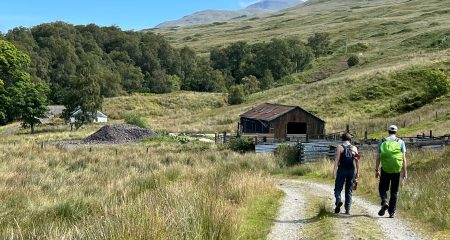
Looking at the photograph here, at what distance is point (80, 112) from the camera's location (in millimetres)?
71188

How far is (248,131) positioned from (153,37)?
328 ft

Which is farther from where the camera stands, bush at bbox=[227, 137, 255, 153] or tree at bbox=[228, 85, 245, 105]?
tree at bbox=[228, 85, 245, 105]

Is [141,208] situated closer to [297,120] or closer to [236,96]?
[297,120]

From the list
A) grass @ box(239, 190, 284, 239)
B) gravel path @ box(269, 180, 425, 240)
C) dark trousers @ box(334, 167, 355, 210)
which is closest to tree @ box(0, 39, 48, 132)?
grass @ box(239, 190, 284, 239)

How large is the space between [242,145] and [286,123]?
14327mm

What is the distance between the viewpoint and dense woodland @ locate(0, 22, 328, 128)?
383 feet

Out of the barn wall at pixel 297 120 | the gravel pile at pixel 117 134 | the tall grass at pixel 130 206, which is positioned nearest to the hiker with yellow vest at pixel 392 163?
the tall grass at pixel 130 206

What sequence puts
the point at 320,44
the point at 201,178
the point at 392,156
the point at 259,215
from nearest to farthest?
the point at 392,156 → the point at 259,215 → the point at 201,178 → the point at 320,44

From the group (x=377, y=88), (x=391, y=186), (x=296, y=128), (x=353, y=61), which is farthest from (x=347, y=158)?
(x=353, y=61)

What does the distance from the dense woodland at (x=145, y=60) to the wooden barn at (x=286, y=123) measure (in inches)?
2161

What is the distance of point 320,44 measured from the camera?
149 metres

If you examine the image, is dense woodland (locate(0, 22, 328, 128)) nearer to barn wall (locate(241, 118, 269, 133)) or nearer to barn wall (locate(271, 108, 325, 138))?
barn wall (locate(241, 118, 269, 133))

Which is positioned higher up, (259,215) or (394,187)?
(394,187)

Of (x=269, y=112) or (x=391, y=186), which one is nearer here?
(x=391, y=186)
